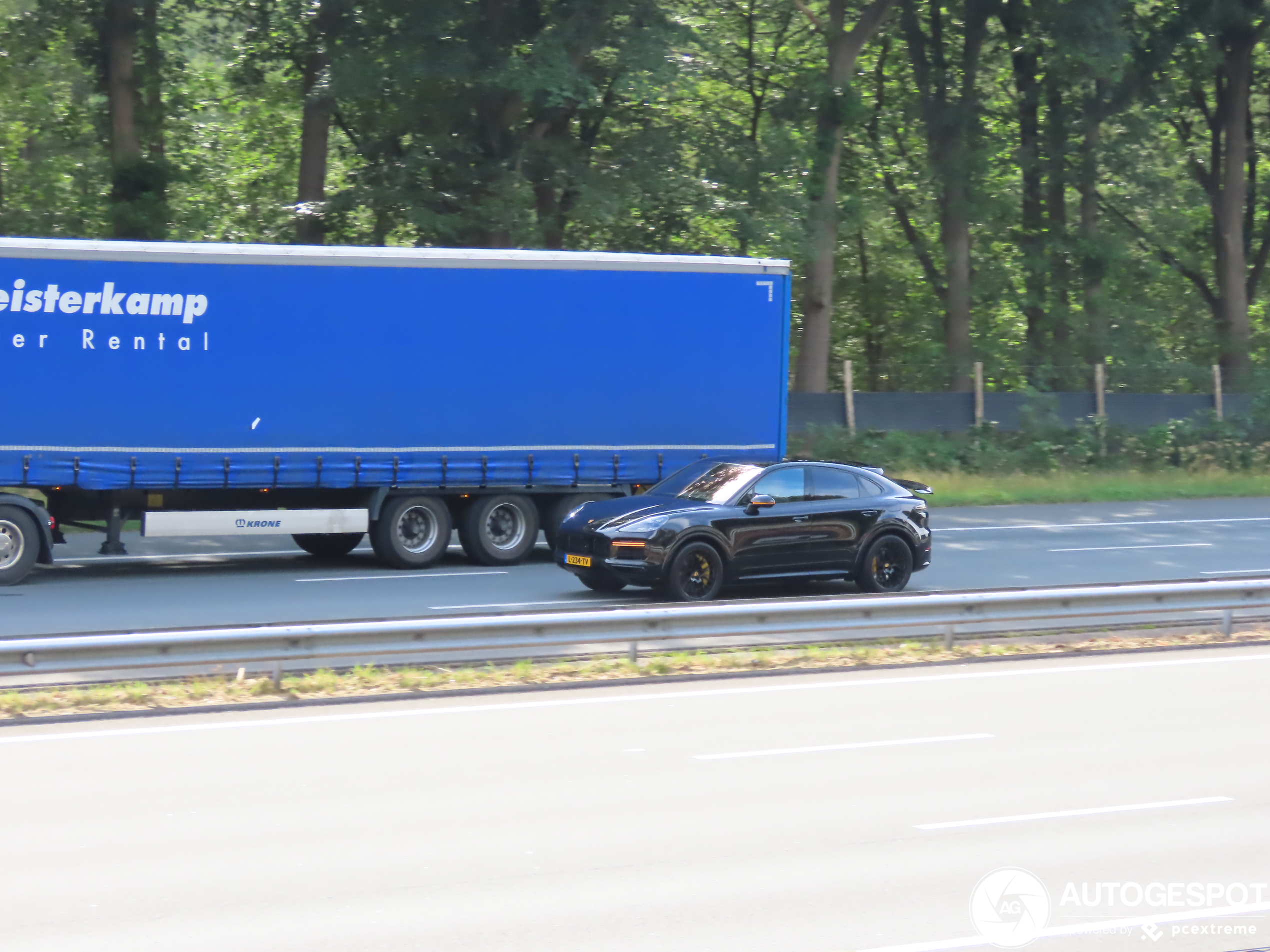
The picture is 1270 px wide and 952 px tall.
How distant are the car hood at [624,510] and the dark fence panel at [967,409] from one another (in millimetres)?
15622

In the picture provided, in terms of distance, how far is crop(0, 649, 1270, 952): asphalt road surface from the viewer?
5523mm

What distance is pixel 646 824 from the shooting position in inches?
272

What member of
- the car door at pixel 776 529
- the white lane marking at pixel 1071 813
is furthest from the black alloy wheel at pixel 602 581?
the white lane marking at pixel 1071 813

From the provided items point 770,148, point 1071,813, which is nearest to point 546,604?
point 1071,813

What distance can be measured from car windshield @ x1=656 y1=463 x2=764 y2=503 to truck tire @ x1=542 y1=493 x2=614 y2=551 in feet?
8.95

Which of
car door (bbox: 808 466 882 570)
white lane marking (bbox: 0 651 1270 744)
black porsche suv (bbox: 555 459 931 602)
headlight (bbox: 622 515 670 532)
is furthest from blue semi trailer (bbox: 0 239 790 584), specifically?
white lane marking (bbox: 0 651 1270 744)

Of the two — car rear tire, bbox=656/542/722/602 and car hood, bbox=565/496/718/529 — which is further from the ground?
car hood, bbox=565/496/718/529

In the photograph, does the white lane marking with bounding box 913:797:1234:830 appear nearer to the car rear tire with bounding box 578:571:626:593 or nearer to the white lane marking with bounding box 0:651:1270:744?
the white lane marking with bounding box 0:651:1270:744

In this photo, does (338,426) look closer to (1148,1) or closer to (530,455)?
(530,455)

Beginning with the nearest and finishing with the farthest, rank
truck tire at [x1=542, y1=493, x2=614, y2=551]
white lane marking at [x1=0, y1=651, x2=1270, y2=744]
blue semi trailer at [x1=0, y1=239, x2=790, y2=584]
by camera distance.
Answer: white lane marking at [x1=0, y1=651, x2=1270, y2=744] → blue semi trailer at [x1=0, y1=239, x2=790, y2=584] → truck tire at [x1=542, y1=493, x2=614, y2=551]

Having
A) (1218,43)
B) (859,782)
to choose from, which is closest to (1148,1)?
(1218,43)

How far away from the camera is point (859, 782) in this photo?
7.70 meters

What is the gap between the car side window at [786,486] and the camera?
15328 mm

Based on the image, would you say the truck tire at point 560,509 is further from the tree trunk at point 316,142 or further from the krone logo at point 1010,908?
the tree trunk at point 316,142
